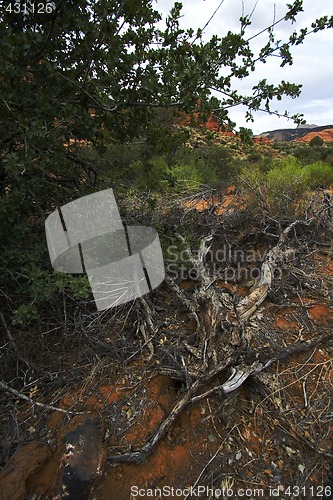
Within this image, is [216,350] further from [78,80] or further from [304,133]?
[304,133]

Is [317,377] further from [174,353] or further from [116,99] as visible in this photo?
[116,99]

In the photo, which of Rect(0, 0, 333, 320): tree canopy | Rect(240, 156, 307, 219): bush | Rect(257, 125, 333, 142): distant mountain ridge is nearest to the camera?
Rect(0, 0, 333, 320): tree canopy

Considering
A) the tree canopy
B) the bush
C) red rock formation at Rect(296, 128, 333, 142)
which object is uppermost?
red rock formation at Rect(296, 128, 333, 142)

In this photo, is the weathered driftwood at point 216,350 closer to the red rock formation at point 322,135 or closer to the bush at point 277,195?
the bush at point 277,195

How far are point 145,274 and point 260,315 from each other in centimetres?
121

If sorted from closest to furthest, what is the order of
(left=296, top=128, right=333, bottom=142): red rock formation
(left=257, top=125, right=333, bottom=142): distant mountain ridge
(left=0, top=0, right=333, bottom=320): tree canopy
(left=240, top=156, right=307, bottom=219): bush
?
(left=0, top=0, right=333, bottom=320): tree canopy, (left=240, top=156, right=307, bottom=219): bush, (left=296, top=128, right=333, bottom=142): red rock formation, (left=257, top=125, right=333, bottom=142): distant mountain ridge

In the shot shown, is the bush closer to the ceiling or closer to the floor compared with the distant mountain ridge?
closer to the floor

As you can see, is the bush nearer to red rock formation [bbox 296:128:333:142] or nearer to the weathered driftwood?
the weathered driftwood

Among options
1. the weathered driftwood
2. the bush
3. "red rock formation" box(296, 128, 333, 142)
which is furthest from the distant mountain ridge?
the weathered driftwood

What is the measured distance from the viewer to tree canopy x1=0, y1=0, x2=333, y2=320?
1613 millimetres

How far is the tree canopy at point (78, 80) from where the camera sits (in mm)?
1613

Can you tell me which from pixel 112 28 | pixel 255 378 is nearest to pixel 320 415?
pixel 255 378

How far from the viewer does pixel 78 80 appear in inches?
74.2

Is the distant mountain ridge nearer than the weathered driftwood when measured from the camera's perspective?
No
